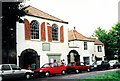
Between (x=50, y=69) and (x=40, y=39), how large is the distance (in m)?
9.77

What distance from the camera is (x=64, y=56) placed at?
44469 mm

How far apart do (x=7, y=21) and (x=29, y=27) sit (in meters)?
13.4

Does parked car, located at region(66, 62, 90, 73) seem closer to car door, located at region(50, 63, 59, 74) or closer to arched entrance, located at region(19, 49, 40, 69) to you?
car door, located at region(50, 63, 59, 74)

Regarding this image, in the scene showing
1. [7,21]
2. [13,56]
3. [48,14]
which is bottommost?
[13,56]

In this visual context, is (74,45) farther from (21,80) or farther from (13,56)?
(21,80)

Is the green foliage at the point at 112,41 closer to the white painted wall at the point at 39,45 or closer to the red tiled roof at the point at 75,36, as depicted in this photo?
the red tiled roof at the point at 75,36

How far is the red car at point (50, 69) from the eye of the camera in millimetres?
31234

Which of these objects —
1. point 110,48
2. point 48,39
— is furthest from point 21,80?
point 110,48

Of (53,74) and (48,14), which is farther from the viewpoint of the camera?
(48,14)

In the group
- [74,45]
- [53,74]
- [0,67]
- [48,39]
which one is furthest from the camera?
[74,45]

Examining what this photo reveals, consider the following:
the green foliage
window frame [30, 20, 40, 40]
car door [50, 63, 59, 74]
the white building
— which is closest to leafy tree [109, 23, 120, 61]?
the green foliage

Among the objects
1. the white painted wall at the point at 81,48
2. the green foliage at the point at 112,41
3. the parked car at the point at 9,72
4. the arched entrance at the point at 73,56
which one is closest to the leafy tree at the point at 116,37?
the green foliage at the point at 112,41

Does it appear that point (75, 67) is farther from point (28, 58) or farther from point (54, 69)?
point (28, 58)

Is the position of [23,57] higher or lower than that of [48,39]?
lower
